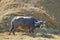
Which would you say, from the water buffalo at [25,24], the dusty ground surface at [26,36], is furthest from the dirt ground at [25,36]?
the water buffalo at [25,24]

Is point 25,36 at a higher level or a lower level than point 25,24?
lower

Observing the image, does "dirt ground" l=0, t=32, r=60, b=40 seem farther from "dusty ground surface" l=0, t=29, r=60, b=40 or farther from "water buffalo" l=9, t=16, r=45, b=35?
"water buffalo" l=9, t=16, r=45, b=35

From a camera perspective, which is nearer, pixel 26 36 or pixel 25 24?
pixel 26 36

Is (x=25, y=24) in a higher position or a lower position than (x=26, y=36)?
higher

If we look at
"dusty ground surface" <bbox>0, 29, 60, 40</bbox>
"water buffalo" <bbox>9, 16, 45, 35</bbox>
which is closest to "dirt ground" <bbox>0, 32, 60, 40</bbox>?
"dusty ground surface" <bbox>0, 29, 60, 40</bbox>

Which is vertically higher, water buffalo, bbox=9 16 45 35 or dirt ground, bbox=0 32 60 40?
water buffalo, bbox=9 16 45 35

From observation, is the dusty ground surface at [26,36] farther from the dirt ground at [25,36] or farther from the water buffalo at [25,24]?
the water buffalo at [25,24]

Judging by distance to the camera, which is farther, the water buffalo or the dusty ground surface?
the water buffalo

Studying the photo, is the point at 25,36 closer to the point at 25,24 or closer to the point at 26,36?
the point at 26,36

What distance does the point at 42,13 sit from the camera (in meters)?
16.9

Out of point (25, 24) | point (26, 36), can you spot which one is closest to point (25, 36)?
point (26, 36)

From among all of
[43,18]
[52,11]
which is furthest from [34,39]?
[52,11]

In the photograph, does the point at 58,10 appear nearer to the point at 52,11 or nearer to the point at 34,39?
the point at 52,11

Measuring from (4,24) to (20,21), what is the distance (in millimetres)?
1880
